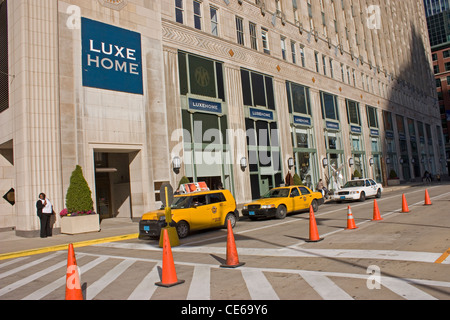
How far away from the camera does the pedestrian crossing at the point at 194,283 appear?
5.38m

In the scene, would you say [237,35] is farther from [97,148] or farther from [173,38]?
[97,148]

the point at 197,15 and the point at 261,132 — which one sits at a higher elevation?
the point at 197,15

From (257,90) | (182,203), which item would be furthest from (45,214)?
(257,90)

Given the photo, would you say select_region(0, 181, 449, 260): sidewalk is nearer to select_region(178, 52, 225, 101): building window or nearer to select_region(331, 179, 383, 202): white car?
select_region(178, 52, 225, 101): building window

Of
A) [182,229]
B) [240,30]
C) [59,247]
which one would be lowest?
[59,247]

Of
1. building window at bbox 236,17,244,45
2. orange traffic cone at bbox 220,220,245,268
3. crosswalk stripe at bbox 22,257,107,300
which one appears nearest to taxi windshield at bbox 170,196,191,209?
crosswalk stripe at bbox 22,257,107,300

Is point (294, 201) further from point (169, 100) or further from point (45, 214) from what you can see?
point (45, 214)

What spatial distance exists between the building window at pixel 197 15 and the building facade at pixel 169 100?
0.10m

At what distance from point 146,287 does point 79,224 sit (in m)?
10.7

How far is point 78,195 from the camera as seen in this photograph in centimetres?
1616

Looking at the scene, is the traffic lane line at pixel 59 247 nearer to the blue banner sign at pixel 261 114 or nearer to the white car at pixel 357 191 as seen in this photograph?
the white car at pixel 357 191

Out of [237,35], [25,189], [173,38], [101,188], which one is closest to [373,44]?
[237,35]

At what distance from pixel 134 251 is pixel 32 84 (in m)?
10.4

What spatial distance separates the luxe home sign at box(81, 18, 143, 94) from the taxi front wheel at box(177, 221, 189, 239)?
381 inches
